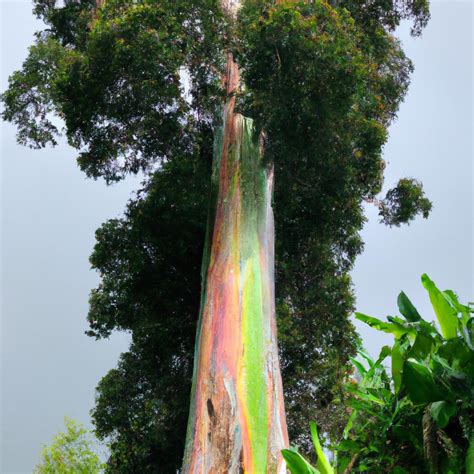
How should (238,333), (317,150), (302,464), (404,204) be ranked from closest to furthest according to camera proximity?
(302,464) → (238,333) → (317,150) → (404,204)

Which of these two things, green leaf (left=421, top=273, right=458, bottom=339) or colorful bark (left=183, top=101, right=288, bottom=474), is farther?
colorful bark (left=183, top=101, right=288, bottom=474)

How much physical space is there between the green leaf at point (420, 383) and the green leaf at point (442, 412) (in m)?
0.01

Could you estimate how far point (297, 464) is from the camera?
128cm

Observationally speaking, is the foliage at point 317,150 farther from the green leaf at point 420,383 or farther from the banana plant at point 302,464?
the green leaf at point 420,383

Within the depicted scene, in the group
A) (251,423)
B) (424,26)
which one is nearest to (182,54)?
(251,423)

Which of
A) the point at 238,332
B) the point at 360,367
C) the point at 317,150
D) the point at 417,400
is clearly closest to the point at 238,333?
the point at 238,332

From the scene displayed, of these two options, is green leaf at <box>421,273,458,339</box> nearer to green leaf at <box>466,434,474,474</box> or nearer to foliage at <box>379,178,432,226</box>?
green leaf at <box>466,434,474,474</box>

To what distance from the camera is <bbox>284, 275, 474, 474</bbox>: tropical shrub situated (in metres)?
1.18

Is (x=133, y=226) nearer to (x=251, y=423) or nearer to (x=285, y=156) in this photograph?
(x=285, y=156)

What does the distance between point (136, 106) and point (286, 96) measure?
246 cm

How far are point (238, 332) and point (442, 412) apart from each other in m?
6.38

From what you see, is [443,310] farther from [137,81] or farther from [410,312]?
[137,81]

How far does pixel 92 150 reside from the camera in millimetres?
10820

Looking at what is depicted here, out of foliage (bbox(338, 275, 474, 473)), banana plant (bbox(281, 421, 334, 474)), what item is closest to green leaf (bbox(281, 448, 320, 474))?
banana plant (bbox(281, 421, 334, 474))
